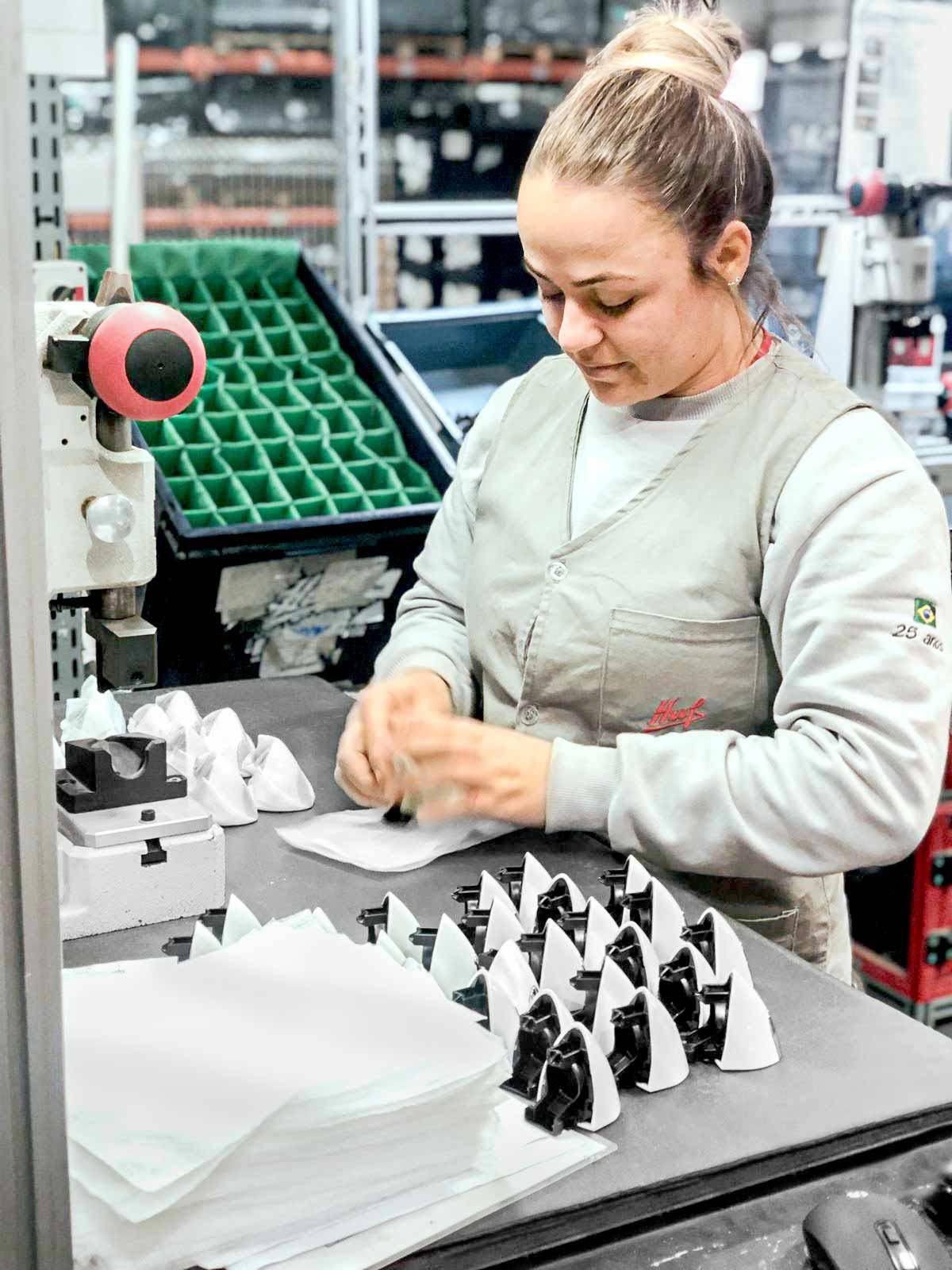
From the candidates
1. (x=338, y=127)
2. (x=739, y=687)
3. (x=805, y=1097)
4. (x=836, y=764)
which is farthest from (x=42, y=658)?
(x=338, y=127)

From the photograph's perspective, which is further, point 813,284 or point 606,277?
point 813,284

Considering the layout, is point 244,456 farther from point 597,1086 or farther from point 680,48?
point 597,1086

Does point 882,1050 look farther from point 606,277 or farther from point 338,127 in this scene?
point 338,127

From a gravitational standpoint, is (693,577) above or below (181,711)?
above

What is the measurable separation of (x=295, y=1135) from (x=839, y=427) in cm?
88

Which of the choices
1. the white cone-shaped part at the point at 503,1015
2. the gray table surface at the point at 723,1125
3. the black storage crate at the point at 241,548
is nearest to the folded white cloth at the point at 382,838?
the gray table surface at the point at 723,1125

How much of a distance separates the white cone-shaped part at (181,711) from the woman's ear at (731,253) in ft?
2.33

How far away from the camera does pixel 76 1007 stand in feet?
2.85

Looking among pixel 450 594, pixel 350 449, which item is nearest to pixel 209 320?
pixel 350 449

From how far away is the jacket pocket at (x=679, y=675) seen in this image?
1383 millimetres

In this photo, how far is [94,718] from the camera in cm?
141

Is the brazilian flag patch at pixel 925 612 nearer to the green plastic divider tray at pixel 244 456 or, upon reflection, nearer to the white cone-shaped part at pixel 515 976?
the white cone-shaped part at pixel 515 976

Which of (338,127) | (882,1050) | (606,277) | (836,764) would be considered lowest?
(882,1050)

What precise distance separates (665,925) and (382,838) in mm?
363
